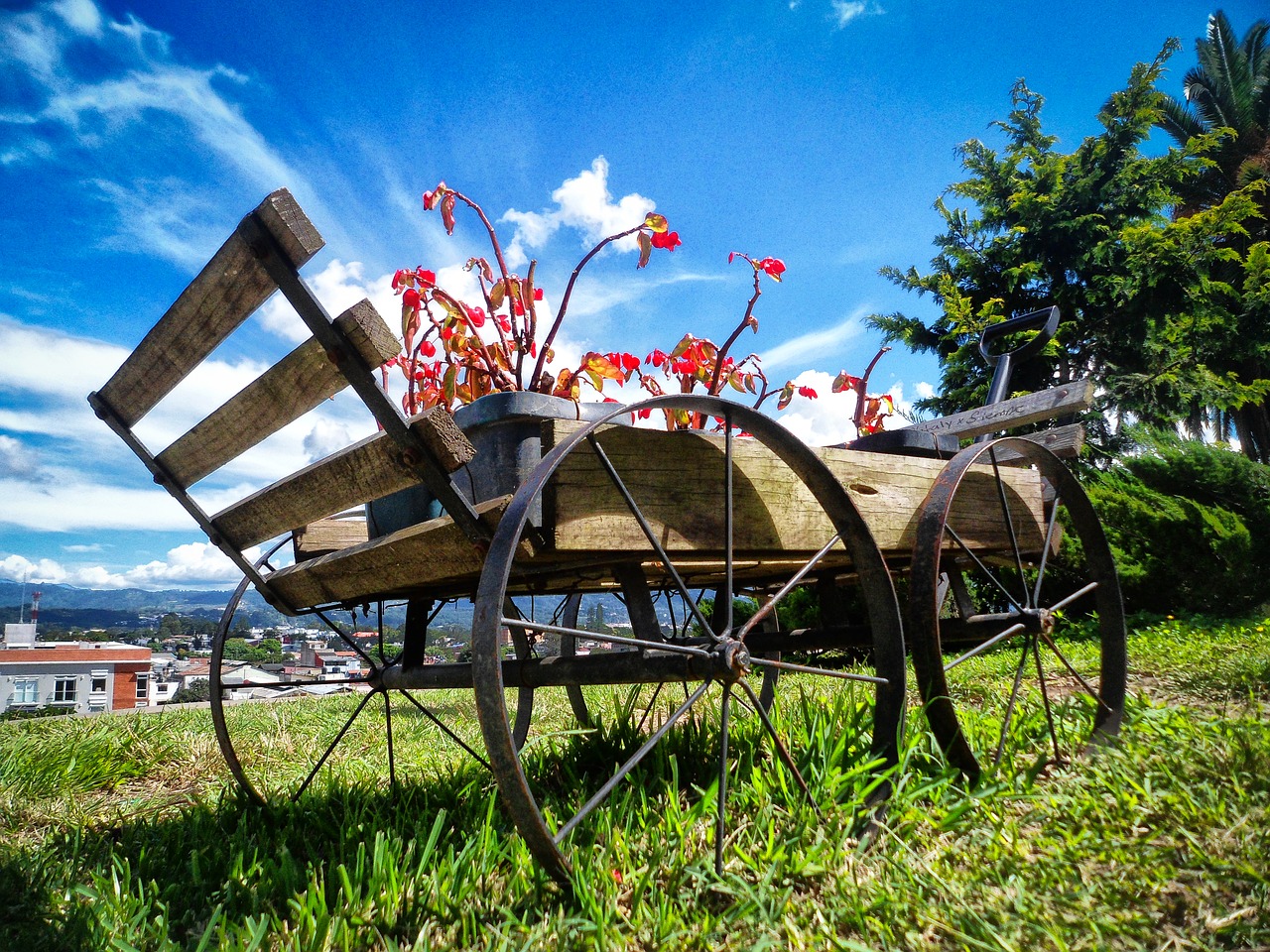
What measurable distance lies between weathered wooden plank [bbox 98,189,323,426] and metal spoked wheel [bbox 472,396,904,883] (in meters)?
0.57

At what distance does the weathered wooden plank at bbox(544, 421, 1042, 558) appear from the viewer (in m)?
1.41

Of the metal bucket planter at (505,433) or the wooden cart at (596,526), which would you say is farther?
the metal bucket planter at (505,433)

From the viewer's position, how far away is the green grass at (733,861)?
1.24 meters

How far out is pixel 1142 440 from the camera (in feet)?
21.9

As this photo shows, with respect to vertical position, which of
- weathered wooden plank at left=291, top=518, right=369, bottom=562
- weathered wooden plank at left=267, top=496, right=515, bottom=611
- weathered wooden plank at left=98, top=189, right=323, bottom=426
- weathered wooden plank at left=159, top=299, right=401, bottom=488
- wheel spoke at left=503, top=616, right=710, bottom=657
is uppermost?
weathered wooden plank at left=98, top=189, right=323, bottom=426

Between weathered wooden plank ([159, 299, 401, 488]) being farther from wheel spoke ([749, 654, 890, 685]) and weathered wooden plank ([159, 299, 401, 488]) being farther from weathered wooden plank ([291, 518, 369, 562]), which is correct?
wheel spoke ([749, 654, 890, 685])

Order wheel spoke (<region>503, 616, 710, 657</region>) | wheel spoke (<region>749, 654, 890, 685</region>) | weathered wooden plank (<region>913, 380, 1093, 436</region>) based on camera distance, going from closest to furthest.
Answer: wheel spoke (<region>503, 616, 710, 657</region>) → wheel spoke (<region>749, 654, 890, 685</region>) → weathered wooden plank (<region>913, 380, 1093, 436</region>)

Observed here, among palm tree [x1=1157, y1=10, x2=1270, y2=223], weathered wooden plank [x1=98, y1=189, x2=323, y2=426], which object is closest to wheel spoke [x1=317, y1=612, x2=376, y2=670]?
weathered wooden plank [x1=98, y1=189, x2=323, y2=426]

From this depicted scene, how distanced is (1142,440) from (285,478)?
7.21 meters

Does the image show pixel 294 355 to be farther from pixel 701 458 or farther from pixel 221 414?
pixel 701 458

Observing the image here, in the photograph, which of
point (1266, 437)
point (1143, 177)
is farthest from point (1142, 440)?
point (1266, 437)

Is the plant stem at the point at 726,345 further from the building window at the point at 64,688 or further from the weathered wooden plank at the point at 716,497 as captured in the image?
the building window at the point at 64,688

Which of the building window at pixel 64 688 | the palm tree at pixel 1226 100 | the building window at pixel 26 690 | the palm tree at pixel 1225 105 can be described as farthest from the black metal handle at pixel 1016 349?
the building window at pixel 26 690

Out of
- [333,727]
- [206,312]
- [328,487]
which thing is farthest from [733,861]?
[333,727]
